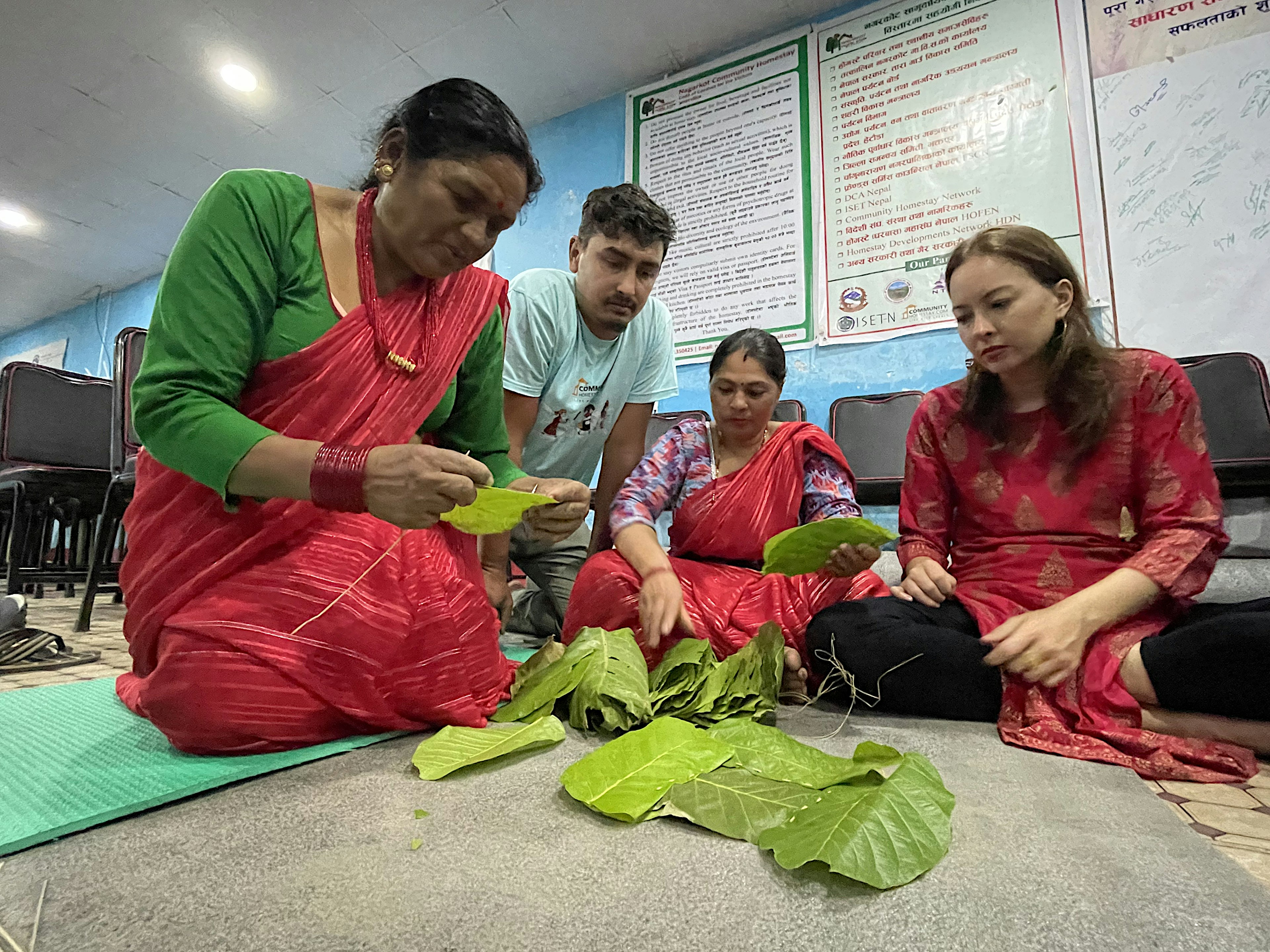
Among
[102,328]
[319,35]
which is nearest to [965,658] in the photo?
[319,35]

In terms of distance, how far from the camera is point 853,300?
255 cm

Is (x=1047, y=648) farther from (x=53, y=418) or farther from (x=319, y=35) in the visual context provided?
(x=53, y=418)

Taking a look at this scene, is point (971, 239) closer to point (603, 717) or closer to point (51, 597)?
point (603, 717)

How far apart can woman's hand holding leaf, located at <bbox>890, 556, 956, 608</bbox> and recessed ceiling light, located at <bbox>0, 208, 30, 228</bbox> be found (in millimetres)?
6315

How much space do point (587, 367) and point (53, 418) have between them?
2881 millimetres

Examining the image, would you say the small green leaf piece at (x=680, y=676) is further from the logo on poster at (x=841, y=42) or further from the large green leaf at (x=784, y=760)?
the logo on poster at (x=841, y=42)

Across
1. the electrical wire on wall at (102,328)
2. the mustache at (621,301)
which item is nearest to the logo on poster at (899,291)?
the mustache at (621,301)

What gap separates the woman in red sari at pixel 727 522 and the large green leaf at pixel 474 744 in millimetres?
355

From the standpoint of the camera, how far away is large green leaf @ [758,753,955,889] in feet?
1.72

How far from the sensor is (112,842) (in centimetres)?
59

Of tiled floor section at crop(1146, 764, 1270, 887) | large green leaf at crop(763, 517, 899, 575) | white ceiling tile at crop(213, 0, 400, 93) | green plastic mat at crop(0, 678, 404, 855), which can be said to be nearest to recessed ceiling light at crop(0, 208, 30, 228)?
white ceiling tile at crop(213, 0, 400, 93)

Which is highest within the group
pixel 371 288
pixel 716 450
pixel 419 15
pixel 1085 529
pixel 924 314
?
A: pixel 419 15

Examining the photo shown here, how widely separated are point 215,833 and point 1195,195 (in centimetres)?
288

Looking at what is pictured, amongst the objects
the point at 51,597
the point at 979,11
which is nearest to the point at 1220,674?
the point at 979,11
